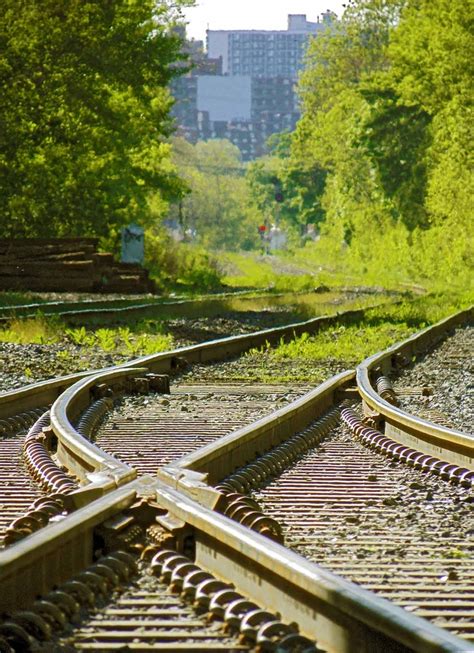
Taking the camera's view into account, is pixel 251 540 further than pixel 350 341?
No

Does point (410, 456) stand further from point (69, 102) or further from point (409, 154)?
point (409, 154)

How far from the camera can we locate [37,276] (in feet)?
99.3

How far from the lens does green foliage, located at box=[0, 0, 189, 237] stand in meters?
34.0

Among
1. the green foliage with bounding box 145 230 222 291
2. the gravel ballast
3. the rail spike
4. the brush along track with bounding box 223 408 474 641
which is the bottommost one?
the green foliage with bounding box 145 230 222 291

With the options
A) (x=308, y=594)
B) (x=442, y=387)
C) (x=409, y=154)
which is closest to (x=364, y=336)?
(x=442, y=387)

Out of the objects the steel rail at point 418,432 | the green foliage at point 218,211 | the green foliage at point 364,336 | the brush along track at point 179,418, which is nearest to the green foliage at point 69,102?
the green foliage at point 364,336

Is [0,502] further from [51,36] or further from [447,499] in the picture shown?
[51,36]

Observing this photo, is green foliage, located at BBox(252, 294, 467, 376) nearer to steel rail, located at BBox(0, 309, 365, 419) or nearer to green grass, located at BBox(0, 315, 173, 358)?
steel rail, located at BBox(0, 309, 365, 419)

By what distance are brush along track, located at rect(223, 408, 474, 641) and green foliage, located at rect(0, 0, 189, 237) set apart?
28.3m

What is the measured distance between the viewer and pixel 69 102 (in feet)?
115

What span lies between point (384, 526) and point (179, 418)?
3944 millimetres

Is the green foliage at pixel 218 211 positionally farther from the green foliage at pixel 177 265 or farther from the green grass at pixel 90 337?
the green grass at pixel 90 337

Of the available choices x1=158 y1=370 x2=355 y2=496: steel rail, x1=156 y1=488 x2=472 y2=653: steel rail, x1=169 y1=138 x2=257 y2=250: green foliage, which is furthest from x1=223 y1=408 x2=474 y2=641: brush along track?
x1=169 y1=138 x2=257 y2=250: green foliage

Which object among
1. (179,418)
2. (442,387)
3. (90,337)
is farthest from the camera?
(90,337)
